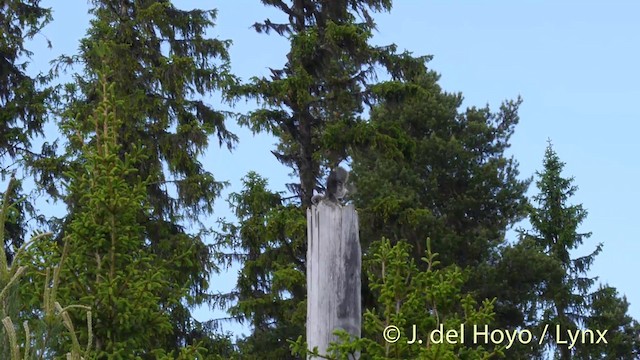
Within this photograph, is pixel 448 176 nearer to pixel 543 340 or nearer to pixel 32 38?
pixel 543 340

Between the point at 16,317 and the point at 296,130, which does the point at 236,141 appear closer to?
the point at 296,130

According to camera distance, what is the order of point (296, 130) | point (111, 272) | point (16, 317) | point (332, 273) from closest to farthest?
point (16, 317) → point (332, 273) → point (111, 272) → point (296, 130)

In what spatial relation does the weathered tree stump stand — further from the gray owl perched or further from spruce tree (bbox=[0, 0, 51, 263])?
spruce tree (bbox=[0, 0, 51, 263])

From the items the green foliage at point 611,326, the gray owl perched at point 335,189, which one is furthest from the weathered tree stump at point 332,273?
the green foliage at point 611,326

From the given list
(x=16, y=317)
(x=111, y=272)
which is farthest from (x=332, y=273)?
(x=16, y=317)

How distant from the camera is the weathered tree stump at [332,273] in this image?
8.94m

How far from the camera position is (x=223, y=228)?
21547 millimetres

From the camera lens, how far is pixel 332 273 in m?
8.93

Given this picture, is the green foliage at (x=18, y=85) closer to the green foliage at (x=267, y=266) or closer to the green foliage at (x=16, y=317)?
the green foliage at (x=267, y=266)

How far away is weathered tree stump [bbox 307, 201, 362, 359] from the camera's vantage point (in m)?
8.94

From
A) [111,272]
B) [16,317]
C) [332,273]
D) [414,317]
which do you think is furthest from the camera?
[111,272]

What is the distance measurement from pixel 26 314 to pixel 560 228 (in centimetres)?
1971

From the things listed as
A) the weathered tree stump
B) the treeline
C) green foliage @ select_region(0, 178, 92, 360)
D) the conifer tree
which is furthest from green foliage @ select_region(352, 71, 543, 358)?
green foliage @ select_region(0, 178, 92, 360)

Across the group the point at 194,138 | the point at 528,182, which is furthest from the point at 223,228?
the point at 528,182
